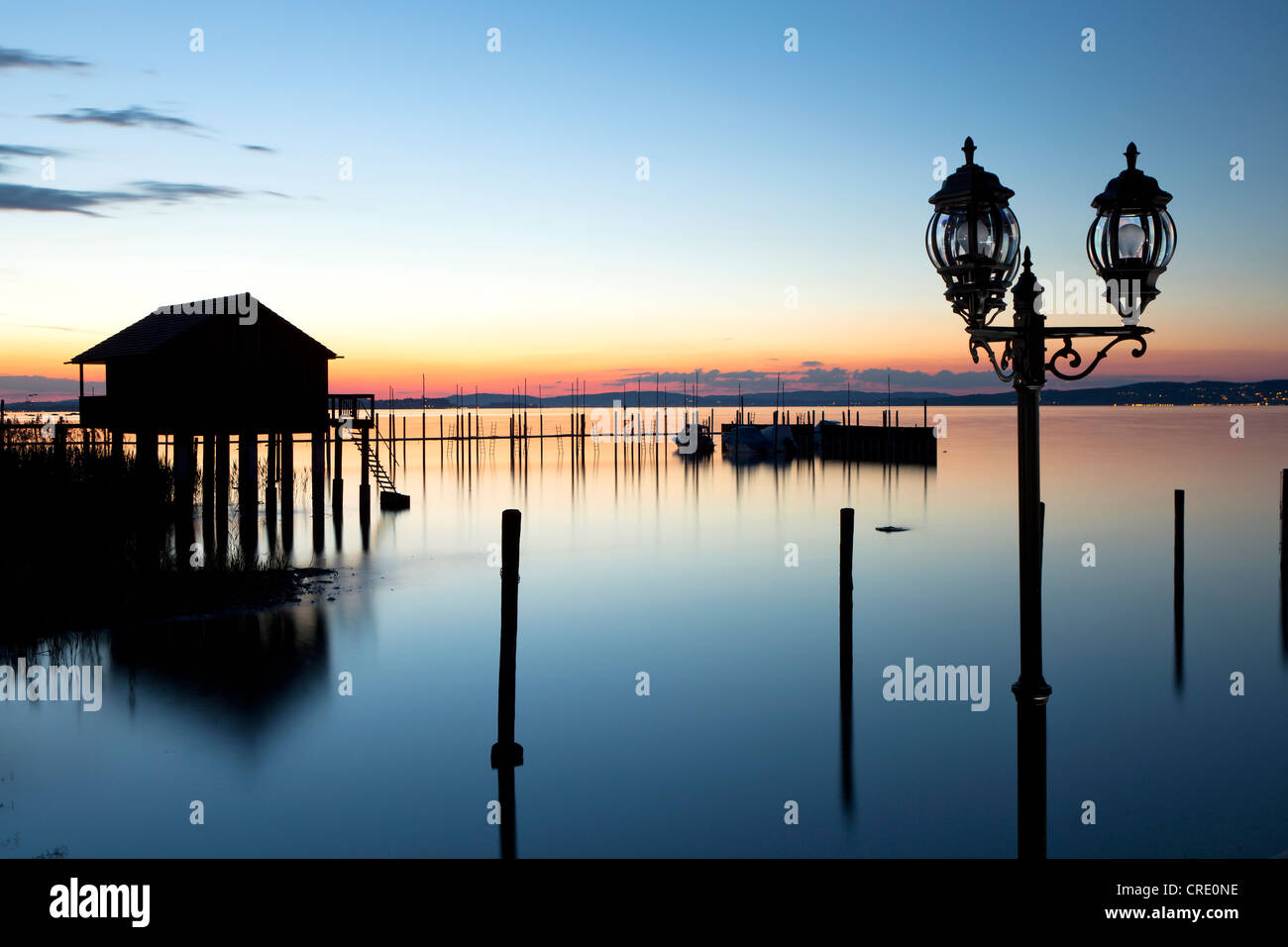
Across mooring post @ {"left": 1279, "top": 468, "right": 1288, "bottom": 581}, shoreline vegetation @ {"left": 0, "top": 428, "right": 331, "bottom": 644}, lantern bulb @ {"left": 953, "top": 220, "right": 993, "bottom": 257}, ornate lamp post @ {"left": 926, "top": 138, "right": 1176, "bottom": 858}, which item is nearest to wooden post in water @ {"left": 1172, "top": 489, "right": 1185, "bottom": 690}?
mooring post @ {"left": 1279, "top": 468, "right": 1288, "bottom": 581}

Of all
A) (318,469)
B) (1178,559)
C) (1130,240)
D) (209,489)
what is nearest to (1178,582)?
(1178,559)

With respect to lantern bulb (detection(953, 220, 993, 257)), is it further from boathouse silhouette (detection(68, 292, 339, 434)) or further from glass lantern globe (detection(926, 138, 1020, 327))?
boathouse silhouette (detection(68, 292, 339, 434))

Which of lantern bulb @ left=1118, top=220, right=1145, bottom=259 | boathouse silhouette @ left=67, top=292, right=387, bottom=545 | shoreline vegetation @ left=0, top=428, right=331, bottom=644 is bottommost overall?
shoreline vegetation @ left=0, top=428, right=331, bottom=644

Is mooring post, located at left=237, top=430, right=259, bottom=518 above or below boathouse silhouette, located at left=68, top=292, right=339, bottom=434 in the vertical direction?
below

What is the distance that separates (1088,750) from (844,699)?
3.80m

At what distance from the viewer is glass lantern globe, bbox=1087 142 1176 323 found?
6.08 metres

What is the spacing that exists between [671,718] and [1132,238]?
1123 centimetres

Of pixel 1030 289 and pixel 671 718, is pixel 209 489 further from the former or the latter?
pixel 1030 289

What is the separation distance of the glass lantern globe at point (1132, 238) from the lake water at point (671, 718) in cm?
693

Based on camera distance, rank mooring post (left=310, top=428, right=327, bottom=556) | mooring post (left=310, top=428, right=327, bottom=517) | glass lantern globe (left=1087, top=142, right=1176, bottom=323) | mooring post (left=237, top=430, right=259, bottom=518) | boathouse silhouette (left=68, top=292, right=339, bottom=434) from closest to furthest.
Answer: glass lantern globe (left=1087, top=142, right=1176, bottom=323) < boathouse silhouette (left=68, top=292, right=339, bottom=434) < mooring post (left=310, top=428, right=327, bottom=556) < mooring post (left=237, top=430, right=259, bottom=518) < mooring post (left=310, top=428, right=327, bottom=517)

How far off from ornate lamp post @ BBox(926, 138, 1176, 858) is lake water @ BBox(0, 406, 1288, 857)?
17.5ft
